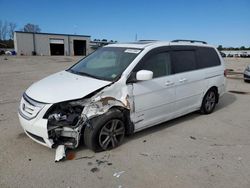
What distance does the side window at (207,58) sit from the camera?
5.44 meters

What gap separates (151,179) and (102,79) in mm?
1757

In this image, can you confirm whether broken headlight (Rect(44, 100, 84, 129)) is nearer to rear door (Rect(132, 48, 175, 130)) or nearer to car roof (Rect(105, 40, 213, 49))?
rear door (Rect(132, 48, 175, 130))

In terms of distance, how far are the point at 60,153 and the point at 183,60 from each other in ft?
10.1

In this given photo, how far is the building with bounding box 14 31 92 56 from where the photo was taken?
52000mm

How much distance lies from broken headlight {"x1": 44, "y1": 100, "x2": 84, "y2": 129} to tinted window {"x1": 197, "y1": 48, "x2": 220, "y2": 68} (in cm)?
314

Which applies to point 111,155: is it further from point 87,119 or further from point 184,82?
point 184,82

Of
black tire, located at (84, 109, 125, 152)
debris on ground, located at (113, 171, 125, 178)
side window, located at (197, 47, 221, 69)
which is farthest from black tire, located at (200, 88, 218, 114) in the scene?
debris on ground, located at (113, 171, 125, 178)

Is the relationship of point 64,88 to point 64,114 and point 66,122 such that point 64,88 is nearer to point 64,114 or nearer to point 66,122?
point 64,114

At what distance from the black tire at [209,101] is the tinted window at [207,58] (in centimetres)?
67

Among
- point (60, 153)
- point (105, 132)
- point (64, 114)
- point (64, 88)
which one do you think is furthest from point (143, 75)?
point (60, 153)

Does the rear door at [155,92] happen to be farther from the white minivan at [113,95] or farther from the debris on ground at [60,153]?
the debris on ground at [60,153]

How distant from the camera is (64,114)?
138 inches

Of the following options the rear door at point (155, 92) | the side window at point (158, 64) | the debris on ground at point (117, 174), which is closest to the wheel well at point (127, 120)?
the rear door at point (155, 92)

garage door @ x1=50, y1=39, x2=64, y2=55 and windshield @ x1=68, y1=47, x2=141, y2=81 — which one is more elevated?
garage door @ x1=50, y1=39, x2=64, y2=55
